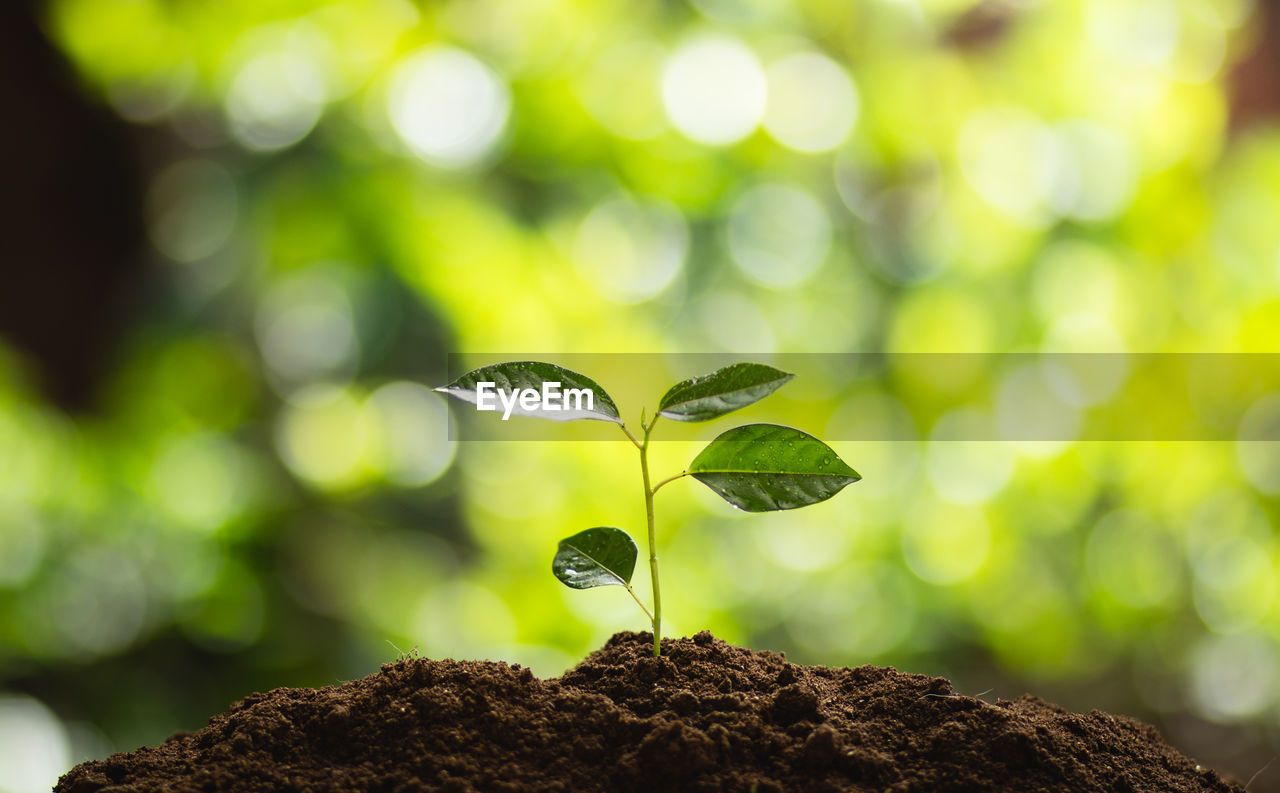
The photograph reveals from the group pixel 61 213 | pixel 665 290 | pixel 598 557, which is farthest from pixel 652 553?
pixel 61 213

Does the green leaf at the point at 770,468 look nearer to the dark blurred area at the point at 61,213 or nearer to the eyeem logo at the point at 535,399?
the eyeem logo at the point at 535,399

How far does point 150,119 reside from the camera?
1.67 m

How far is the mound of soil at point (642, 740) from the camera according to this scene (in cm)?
42

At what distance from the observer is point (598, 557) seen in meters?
0.48

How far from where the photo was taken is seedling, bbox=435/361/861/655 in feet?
1.50

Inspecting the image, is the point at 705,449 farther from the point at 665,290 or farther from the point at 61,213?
the point at 61,213

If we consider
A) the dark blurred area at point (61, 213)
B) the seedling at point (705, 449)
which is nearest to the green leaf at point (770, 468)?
the seedling at point (705, 449)

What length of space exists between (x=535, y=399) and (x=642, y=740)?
0.54 ft

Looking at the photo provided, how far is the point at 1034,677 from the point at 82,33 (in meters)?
1.91

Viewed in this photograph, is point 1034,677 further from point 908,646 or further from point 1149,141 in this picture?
point 1149,141

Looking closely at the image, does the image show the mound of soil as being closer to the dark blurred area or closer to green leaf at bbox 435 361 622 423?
green leaf at bbox 435 361 622 423

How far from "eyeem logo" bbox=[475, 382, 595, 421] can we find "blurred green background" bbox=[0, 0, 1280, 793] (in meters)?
1.12

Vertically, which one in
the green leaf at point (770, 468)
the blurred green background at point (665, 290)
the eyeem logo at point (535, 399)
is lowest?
the green leaf at point (770, 468)

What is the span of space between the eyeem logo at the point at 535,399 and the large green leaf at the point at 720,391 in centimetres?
4
